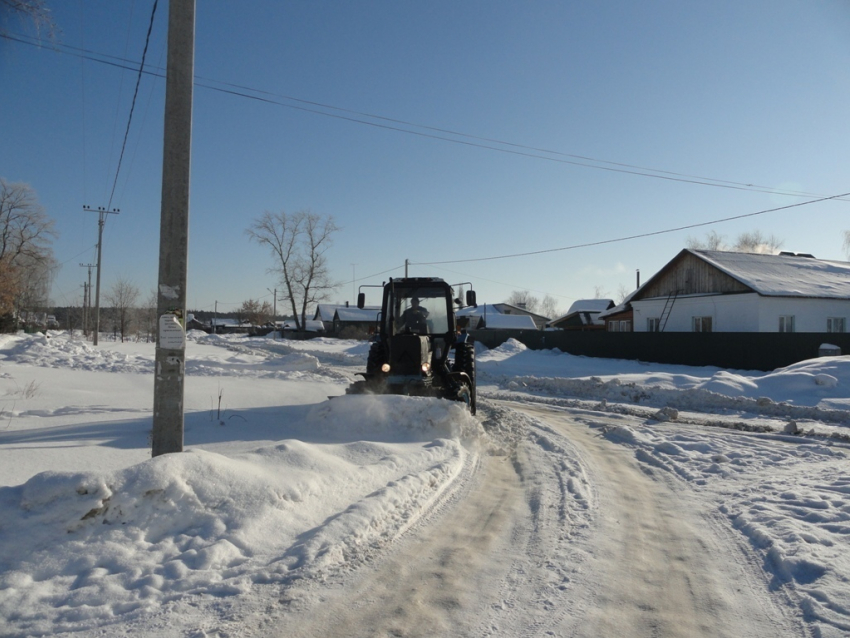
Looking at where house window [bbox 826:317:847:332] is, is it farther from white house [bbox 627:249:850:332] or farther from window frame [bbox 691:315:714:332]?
window frame [bbox 691:315:714:332]

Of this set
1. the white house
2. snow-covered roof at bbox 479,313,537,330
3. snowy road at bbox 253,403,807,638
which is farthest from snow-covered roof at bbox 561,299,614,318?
snowy road at bbox 253,403,807,638

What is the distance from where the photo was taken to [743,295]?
88.5ft

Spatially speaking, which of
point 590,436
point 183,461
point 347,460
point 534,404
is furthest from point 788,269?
point 183,461

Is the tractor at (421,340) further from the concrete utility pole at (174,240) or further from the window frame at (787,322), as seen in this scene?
the window frame at (787,322)

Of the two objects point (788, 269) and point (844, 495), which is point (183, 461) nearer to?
point (844, 495)

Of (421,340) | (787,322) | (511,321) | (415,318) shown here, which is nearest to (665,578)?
(421,340)

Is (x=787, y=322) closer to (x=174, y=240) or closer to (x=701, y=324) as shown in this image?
(x=701, y=324)

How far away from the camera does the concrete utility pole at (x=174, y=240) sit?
5.73 metres

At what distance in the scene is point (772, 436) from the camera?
10.2m

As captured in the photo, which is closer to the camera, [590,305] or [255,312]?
[590,305]

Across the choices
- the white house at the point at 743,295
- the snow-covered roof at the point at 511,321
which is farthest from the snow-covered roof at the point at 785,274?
the snow-covered roof at the point at 511,321

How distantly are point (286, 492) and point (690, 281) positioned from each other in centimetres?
2954

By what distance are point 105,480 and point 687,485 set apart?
6.03 m

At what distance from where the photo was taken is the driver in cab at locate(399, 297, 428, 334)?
11.4m
